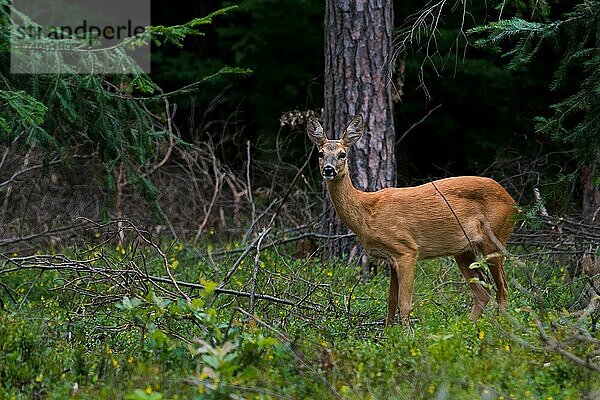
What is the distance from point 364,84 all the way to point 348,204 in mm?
2722

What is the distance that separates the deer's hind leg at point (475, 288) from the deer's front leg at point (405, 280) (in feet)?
1.57

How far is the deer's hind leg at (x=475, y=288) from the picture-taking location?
7752 mm

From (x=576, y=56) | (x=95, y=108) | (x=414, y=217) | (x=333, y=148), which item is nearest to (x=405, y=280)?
(x=414, y=217)

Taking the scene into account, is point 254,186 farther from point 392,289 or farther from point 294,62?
point 392,289

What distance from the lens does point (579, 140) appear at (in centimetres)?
699

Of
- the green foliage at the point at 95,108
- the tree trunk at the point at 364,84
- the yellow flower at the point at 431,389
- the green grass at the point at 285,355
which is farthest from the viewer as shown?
the tree trunk at the point at 364,84

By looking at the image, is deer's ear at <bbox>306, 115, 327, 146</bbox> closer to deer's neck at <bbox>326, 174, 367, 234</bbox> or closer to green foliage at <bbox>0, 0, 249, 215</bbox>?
deer's neck at <bbox>326, 174, 367, 234</bbox>

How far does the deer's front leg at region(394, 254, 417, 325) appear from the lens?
7.58 m

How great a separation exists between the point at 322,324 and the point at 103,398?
2381 millimetres

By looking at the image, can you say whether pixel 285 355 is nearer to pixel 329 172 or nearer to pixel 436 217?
pixel 329 172

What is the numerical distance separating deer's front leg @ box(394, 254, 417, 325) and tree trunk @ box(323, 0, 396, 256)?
246 cm

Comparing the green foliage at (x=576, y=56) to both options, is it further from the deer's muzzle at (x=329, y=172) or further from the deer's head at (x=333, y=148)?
the deer's muzzle at (x=329, y=172)

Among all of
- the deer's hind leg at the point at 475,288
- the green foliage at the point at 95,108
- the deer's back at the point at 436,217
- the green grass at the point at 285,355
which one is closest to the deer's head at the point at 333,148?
the deer's back at the point at 436,217

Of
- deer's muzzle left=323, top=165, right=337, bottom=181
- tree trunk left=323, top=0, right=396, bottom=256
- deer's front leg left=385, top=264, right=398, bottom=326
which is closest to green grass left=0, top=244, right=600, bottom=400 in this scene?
deer's front leg left=385, top=264, right=398, bottom=326
